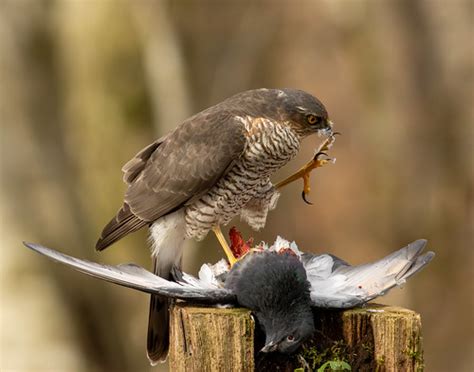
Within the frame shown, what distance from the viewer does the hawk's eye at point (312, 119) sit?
474 centimetres

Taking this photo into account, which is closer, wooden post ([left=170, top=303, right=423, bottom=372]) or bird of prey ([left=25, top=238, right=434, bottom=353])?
wooden post ([left=170, top=303, right=423, bottom=372])

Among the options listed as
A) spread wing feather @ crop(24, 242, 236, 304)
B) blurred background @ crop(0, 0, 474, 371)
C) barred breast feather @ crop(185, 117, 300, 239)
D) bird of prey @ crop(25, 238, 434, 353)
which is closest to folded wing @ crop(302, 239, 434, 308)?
bird of prey @ crop(25, 238, 434, 353)

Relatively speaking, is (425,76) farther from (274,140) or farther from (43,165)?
(274,140)

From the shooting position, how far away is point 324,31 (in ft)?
43.8

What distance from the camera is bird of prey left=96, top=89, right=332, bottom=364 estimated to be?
4773 millimetres

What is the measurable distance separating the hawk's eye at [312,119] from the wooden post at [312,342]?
1234 millimetres

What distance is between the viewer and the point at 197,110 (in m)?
10.3

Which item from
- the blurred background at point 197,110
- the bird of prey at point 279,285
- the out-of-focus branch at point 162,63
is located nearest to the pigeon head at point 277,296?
the bird of prey at point 279,285

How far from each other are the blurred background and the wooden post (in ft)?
16.8

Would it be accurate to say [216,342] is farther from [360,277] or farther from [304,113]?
[304,113]

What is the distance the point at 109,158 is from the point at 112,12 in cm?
161

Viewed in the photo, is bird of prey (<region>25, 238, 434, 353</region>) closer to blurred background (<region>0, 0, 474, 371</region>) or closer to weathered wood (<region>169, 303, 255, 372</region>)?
weathered wood (<region>169, 303, 255, 372</region>)

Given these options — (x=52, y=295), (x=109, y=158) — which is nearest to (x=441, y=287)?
(x=109, y=158)

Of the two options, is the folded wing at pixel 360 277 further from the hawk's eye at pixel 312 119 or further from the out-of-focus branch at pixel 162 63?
the out-of-focus branch at pixel 162 63
